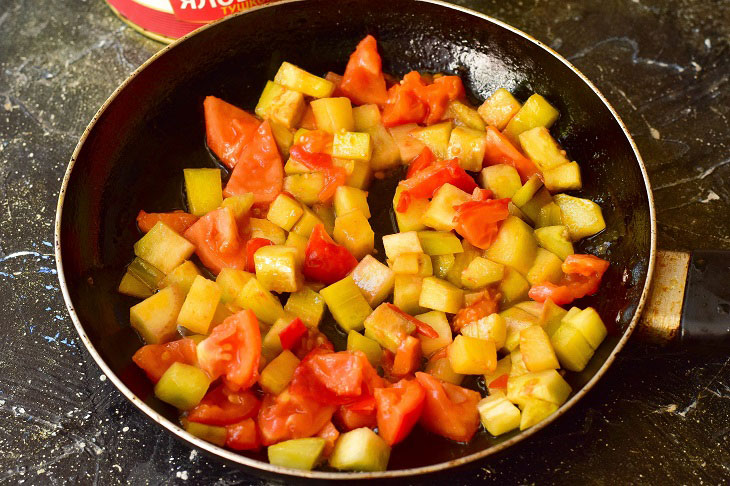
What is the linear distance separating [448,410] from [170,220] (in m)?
0.93

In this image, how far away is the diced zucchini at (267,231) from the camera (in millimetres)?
1937

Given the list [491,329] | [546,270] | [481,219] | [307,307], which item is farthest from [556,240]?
[307,307]

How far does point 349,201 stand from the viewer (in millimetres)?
1954

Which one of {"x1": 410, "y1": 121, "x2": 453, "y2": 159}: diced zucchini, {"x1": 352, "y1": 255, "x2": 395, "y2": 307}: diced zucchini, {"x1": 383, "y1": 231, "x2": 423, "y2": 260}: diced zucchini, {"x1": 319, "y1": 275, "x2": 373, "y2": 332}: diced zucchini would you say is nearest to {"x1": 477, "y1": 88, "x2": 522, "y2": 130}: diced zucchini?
{"x1": 410, "y1": 121, "x2": 453, "y2": 159}: diced zucchini

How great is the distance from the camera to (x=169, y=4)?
88.2 inches

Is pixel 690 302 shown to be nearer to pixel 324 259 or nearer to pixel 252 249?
pixel 324 259

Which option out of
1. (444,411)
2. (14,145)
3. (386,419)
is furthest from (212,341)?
(14,145)

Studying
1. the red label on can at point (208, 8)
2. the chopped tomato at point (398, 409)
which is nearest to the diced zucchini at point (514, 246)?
the chopped tomato at point (398, 409)

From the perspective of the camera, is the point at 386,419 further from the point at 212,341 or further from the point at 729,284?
the point at 729,284

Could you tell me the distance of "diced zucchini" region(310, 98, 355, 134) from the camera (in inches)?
82.0

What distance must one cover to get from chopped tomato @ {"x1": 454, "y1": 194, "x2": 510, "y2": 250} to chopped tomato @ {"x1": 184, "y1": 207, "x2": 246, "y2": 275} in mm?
597

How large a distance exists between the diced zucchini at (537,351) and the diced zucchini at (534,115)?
2.18 ft

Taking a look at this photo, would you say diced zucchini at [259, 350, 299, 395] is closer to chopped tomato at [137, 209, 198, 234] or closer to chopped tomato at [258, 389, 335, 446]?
chopped tomato at [258, 389, 335, 446]

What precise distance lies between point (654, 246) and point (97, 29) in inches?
81.7
